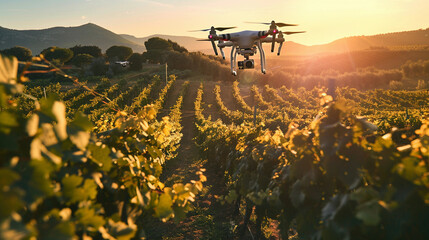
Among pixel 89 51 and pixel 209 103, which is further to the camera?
pixel 89 51

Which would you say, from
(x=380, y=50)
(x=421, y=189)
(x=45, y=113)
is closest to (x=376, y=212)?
(x=421, y=189)

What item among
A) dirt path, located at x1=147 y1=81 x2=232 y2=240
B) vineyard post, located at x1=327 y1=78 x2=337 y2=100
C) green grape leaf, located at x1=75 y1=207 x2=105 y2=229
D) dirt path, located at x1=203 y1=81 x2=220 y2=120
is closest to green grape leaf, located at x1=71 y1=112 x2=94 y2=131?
green grape leaf, located at x1=75 y1=207 x2=105 y2=229

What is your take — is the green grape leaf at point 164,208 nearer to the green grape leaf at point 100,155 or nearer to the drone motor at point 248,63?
the green grape leaf at point 100,155

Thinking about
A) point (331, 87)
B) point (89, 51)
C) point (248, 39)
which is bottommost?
point (331, 87)

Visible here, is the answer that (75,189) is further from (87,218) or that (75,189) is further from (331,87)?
(331,87)

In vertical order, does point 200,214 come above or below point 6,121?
below

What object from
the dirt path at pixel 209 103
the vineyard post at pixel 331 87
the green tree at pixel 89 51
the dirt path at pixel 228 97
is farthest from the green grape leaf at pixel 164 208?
the green tree at pixel 89 51

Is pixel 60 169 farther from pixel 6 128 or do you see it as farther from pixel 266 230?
pixel 266 230

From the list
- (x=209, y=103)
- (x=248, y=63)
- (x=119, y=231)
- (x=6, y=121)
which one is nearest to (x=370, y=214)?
(x=119, y=231)

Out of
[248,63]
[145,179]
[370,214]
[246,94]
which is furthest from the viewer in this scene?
[246,94]

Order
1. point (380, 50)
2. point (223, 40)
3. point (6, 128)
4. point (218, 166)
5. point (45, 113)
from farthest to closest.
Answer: point (380, 50) → point (218, 166) → point (223, 40) → point (45, 113) → point (6, 128)

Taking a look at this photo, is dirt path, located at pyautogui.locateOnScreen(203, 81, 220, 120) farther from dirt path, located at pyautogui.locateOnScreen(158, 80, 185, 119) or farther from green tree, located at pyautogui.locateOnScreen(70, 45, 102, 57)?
green tree, located at pyautogui.locateOnScreen(70, 45, 102, 57)
